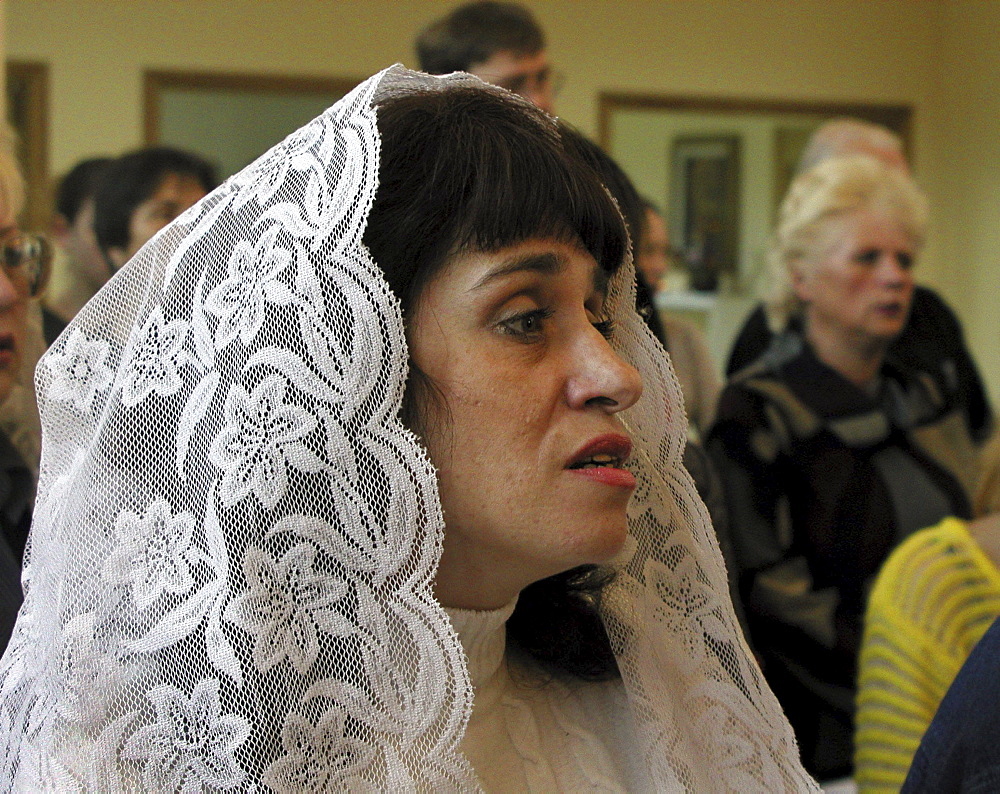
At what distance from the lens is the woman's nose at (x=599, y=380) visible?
3.50ft

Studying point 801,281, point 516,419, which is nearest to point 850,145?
point 801,281

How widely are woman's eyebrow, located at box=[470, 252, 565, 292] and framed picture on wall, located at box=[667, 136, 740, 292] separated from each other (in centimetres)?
527

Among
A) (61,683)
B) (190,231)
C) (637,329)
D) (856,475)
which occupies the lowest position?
(856,475)

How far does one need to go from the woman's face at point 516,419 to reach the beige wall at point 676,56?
4.28 meters

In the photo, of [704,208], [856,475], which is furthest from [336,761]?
[704,208]

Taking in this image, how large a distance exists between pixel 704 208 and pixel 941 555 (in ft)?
15.9

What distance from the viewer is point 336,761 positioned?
967 millimetres

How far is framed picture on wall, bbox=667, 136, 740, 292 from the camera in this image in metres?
6.22

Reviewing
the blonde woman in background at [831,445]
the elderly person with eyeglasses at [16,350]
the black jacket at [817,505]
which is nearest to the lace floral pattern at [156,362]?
the elderly person with eyeglasses at [16,350]

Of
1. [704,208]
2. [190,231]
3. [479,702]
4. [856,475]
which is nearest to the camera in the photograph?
[190,231]

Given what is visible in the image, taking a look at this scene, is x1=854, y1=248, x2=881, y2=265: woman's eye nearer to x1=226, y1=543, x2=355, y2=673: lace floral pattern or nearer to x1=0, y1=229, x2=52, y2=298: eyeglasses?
x1=0, y1=229, x2=52, y2=298: eyeglasses

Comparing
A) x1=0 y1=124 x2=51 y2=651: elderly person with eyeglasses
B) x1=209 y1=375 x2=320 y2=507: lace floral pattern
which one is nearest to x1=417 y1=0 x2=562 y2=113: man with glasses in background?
x1=0 y1=124 x2=51 y2=651: elderly person with eyeglasses

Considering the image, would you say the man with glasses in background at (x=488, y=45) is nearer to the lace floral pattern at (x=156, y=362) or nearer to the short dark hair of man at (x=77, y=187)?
the short dark hair of man at (x=77, y=187)

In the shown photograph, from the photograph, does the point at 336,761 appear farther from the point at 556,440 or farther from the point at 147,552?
the point at 556,440
